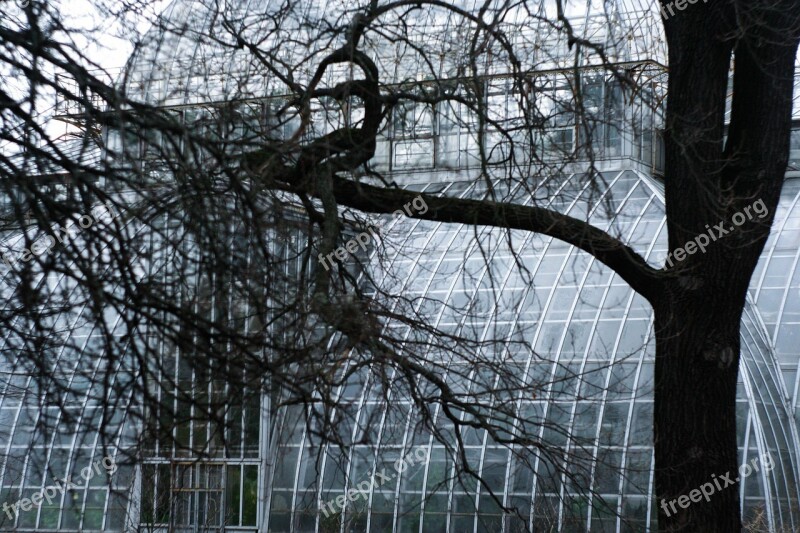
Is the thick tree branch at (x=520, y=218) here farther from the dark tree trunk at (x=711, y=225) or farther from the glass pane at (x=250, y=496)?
the glass pane at (x=250, y=496)

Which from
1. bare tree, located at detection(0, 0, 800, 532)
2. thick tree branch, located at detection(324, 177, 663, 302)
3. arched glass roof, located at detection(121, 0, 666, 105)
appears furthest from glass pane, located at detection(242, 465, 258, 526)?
thick tree branch, located at detection(324, 177, 663, 302)

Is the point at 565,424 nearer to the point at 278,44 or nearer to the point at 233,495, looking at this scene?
the point at 233,495

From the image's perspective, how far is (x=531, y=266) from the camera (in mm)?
17969

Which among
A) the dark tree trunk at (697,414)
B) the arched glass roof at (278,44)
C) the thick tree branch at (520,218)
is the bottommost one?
the dark tree trunk at (697,414)

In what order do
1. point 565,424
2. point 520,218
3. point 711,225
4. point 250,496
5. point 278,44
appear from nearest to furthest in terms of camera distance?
point 278,44 → point 520,218 → point 711,225 → point 565,424 → point 250,496

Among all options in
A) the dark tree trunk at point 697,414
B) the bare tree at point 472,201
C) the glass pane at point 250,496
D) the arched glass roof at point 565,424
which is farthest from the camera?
the glass pane at point 250,496

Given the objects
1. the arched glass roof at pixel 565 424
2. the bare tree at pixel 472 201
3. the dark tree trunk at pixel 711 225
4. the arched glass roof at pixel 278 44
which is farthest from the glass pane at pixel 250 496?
the dark tree trunk at pixel 711 225

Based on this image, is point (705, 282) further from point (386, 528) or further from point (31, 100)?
point (386, 528)

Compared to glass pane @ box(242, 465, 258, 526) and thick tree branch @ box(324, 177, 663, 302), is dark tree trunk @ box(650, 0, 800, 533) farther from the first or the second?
glass pane @ box(242, 465, 258, 526)

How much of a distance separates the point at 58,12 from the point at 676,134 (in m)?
3.98

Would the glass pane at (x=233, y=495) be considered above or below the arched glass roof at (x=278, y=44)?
below

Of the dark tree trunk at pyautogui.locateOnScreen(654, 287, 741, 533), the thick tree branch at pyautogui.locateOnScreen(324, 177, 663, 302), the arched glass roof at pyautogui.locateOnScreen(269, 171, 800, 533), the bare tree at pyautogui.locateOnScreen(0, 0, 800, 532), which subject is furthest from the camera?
the arched glass roof at pyautogui.locateOnScreen(269, 171, 800, 533)

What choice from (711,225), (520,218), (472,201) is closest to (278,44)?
(472,201)

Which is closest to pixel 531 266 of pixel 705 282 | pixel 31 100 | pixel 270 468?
pixel 270 468
